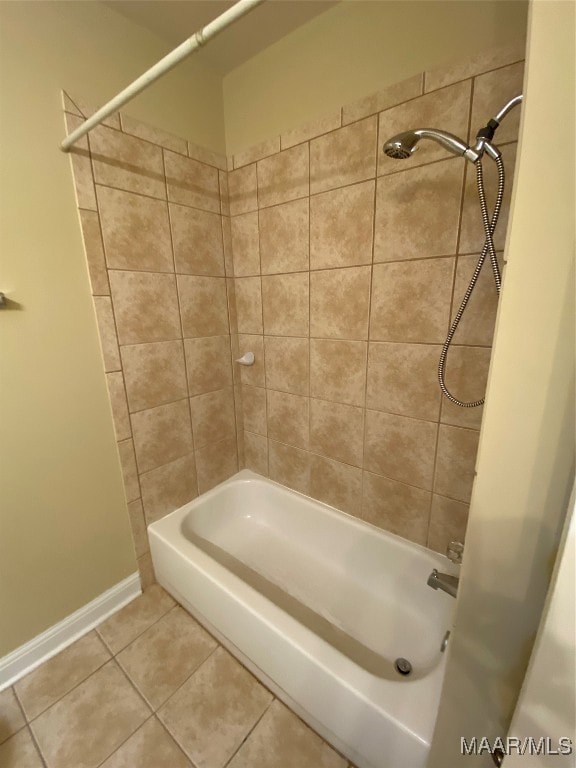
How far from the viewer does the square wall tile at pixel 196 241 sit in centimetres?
128

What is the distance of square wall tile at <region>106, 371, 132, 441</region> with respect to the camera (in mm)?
1188

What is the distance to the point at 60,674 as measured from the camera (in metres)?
1.10

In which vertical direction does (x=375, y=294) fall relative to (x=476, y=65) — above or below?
below

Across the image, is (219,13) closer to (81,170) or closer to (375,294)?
(81,170)

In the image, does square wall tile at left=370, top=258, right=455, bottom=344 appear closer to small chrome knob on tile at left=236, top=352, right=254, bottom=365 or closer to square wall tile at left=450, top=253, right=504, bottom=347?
square wall tile at left=450, top=253, right=504, bottom=347

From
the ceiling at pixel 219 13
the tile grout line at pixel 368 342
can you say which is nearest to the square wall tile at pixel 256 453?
the tile grout line at pixel 368 342

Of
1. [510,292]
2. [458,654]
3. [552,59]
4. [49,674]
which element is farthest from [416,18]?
[49,674]

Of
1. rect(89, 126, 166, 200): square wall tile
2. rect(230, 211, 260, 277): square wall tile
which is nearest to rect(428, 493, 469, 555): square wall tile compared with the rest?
rect(230, 211, 260, 277): square wall tile

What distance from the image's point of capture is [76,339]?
1085mm

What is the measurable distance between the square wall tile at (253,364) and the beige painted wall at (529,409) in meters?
1.19

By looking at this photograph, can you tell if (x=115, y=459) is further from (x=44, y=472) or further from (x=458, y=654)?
(x=458, y=654)

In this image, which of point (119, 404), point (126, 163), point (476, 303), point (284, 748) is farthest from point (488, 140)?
point (284, 748)

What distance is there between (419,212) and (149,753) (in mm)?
1847

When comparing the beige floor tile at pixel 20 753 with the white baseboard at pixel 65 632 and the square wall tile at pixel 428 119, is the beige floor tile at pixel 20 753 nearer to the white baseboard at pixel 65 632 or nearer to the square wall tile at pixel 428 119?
the white baseboard at pixel 65 632
